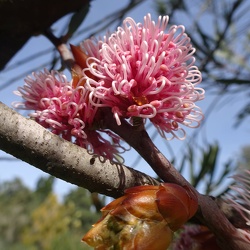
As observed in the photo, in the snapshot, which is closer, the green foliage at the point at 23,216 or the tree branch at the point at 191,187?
the tree branch at the point at 191,187

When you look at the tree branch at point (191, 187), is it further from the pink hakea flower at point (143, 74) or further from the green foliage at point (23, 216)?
the green foliage at point (23, 216)

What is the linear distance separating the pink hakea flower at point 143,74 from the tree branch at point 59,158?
8 cm

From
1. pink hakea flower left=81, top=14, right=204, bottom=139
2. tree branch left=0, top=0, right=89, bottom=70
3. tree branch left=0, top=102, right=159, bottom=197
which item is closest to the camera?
tree branch left=0, top=102, right=159, bottom=197

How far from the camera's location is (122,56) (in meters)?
0.58

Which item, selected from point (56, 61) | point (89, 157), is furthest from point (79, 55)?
point (56, 61)

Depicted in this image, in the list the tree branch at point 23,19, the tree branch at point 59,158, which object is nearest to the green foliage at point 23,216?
the tree branch at point 23,19

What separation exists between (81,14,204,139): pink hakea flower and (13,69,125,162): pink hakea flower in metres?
0.02

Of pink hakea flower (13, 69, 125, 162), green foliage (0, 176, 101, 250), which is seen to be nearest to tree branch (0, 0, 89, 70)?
pink hakea flower (13, 69, 125, 162)

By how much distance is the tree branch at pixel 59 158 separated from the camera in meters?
0.45

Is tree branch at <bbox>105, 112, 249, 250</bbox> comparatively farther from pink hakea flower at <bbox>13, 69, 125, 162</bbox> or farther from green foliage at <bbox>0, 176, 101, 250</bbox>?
green foliage at <bbox>0, 176, 101, 250</bbox>

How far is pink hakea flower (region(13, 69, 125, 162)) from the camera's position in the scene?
0.61 metres

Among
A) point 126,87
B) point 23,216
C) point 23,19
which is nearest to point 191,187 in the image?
point 126,87

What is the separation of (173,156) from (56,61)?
0.36m

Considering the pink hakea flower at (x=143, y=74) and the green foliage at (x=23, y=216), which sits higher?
the pink hakea flower at (x=143, y=74)
